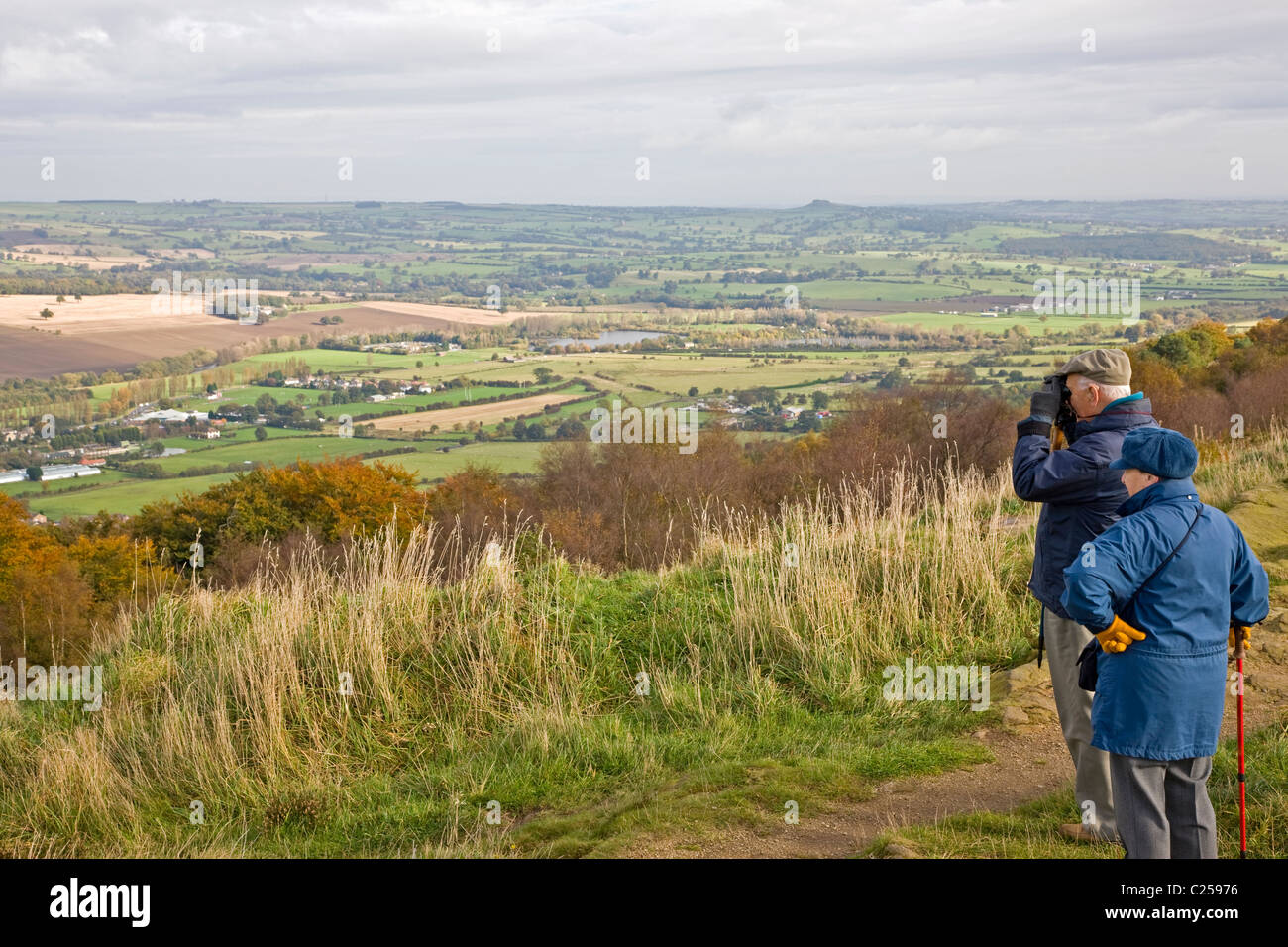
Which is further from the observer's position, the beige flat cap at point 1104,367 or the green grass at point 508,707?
the green grass at point 508,707

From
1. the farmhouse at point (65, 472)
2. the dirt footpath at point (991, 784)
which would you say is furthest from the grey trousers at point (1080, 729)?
the farmhouse at point (65, 472)

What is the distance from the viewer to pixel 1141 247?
81062mm

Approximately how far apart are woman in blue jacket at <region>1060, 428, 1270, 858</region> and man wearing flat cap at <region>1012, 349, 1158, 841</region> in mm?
615

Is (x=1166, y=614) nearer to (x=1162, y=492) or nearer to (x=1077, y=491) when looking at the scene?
(x=1162, y=492)

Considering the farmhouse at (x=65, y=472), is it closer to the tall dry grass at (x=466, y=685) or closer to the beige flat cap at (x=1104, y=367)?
the tall dry grass at (x=466, y=685)

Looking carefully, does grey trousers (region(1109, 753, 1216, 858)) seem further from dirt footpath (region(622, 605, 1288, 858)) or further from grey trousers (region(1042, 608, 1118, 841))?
dirt footpath (region(622, 605, 1288, 858))

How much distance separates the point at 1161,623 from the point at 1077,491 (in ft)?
2.98

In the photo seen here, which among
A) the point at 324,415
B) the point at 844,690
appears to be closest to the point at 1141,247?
the point at 324,415

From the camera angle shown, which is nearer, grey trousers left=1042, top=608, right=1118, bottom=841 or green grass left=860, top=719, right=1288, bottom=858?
green grass left=860, top=719, right=1288, bottom=858

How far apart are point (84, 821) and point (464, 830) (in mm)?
1993

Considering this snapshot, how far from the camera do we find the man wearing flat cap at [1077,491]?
14.0 feet

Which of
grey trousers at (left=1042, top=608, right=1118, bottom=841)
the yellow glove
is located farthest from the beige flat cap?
the yellow glove

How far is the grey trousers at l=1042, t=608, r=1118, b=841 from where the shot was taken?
451cm
